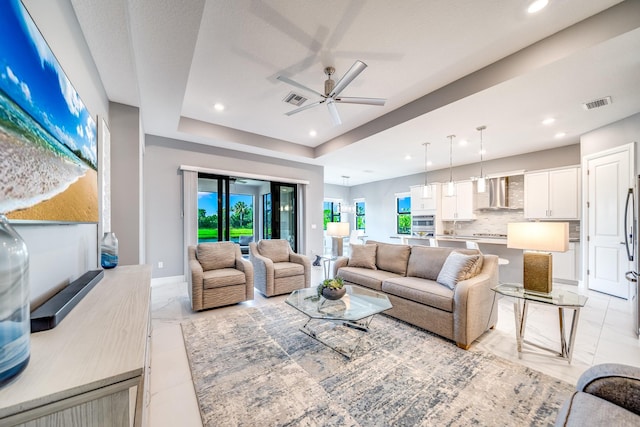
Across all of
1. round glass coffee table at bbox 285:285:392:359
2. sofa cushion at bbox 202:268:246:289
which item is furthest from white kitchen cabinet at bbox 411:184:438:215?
sofa cushion at bbox 202:268:246:289

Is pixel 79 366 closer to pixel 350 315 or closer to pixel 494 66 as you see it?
pixel 350 315

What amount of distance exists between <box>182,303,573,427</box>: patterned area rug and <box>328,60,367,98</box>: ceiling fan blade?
2.53 m

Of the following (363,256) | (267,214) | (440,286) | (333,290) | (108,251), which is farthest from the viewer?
(267,214)

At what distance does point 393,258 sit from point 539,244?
1666 mm

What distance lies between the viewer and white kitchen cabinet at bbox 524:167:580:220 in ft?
15.4

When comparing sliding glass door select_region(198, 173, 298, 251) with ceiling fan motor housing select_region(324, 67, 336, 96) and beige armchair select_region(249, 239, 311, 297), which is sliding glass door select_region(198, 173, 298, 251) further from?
ceiling fan motor housing select_region(324, 67, 336, 96)

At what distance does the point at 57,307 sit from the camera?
1.03 m

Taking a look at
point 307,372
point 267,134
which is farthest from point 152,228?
point 307,372

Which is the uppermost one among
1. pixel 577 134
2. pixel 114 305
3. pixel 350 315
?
pixel 577 134

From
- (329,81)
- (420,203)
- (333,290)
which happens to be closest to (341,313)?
(333,290)

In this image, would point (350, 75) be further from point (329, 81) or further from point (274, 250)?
point (274, 250)

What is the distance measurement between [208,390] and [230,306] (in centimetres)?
168

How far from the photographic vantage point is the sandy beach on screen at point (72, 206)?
1014 mm

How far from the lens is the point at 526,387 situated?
178cm
